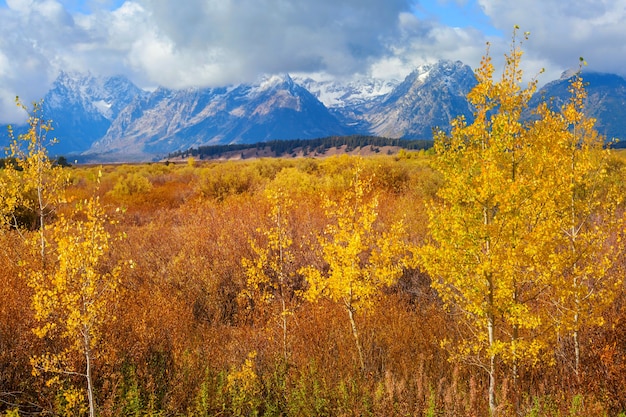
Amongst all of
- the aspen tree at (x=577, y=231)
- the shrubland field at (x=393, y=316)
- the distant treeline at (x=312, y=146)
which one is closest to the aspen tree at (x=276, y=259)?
the shrubland field at (x=393, y=316)

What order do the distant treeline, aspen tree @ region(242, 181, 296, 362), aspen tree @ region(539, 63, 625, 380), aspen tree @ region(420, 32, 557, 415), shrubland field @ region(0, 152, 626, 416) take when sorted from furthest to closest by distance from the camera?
1. the distant treeline
2. aspen tree @ region(242, 181, 296, 362)
3. shrubland field @ region(0, 152, 626, 416)
4. aspen tree @ region(539, 63, 625, 380)
5. aspen tree @ region(420, 32, 557, 415)

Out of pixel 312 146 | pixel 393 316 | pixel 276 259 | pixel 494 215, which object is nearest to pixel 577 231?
pixel 494 215

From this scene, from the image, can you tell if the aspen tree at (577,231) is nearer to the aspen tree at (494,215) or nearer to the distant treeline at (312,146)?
the aspen tree at (494,215)

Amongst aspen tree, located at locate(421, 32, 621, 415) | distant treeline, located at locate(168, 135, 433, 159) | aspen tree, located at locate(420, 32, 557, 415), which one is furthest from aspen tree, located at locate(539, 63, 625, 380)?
distant treeline, located at locate(168, 135, 433, 159)

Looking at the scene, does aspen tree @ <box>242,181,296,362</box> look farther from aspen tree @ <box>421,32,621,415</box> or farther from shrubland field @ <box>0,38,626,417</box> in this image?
aspen tree @ <box>421,32,621,415</box>

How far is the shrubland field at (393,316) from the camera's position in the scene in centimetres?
455

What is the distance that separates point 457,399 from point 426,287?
4.82 meters

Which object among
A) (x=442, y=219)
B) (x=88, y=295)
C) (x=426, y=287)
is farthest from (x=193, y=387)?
(x=426, y=287)

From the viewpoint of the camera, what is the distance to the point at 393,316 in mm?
7707

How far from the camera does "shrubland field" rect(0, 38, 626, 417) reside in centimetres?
455

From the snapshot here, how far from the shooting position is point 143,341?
6.39 metres

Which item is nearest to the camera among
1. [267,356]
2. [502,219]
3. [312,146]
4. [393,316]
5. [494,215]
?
[502,219]

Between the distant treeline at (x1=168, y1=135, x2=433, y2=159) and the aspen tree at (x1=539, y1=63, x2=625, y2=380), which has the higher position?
the distant treeline at (x1=168, y1=135, x2=433, y2=159)

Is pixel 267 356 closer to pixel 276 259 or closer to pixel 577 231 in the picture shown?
pixel 276 259
